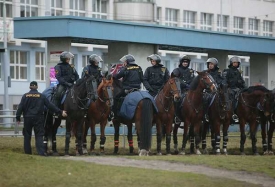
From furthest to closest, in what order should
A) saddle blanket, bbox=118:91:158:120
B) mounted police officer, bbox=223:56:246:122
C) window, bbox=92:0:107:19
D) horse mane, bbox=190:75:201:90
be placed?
window, bbox=92:0:107:19 → mounted police officer, bbox=223:56:246:122 → horse mane, bbox=190:75:201:90 → saddle blanket, bbox=118:91:158:120

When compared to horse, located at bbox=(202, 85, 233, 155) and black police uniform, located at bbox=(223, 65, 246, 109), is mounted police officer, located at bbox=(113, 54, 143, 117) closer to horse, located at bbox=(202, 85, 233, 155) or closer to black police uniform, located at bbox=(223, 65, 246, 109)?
horse, located at bbox=(202, 85, 233, 155)

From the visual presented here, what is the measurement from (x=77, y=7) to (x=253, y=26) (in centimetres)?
2429

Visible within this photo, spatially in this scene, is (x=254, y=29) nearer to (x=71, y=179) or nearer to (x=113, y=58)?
(x=113, y=58)

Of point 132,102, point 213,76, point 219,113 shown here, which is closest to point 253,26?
point 213,76

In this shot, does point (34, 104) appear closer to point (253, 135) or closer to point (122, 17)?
point (253, 135)

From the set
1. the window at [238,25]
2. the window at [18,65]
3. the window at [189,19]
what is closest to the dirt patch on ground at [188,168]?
the window at [18,65]

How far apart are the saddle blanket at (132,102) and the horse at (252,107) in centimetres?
329

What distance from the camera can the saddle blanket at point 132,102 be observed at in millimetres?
28656

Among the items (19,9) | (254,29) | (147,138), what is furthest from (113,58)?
(254,29)

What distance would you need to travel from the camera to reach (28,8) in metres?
68.8

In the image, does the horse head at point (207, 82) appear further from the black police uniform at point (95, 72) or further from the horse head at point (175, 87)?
the black police uniform at point (95, 72)

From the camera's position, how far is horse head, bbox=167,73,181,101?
28.8 meters

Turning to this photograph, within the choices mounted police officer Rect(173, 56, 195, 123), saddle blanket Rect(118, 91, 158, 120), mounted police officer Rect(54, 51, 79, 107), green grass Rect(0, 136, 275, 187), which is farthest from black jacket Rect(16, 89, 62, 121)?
mounted police officer Rect(173, 56, 195, 123)

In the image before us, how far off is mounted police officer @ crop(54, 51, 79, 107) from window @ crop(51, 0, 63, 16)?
4094 cm
